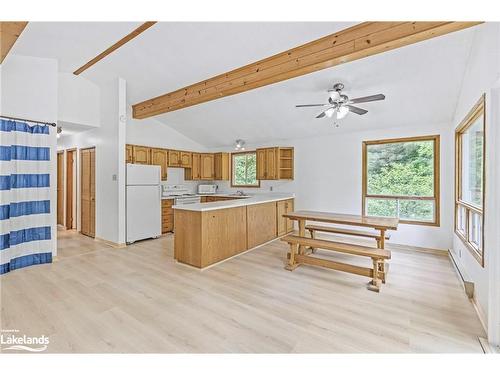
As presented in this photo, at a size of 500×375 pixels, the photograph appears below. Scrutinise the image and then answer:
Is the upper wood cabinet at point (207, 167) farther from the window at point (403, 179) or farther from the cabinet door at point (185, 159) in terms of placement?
the window at point (403, 179)

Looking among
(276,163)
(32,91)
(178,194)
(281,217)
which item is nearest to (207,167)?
(178,194)

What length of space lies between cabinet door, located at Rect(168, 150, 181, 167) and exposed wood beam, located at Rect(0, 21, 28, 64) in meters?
3.84

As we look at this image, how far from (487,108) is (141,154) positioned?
563cm

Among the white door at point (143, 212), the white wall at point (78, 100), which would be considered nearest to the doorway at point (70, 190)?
the white wall at point (78, 100)

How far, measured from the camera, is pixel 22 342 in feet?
6.16

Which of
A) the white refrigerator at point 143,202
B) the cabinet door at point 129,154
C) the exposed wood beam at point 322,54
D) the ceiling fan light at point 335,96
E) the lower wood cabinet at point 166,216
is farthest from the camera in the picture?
the lower wood cabinet at point 166,216

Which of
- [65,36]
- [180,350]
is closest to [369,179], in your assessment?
[180,350]

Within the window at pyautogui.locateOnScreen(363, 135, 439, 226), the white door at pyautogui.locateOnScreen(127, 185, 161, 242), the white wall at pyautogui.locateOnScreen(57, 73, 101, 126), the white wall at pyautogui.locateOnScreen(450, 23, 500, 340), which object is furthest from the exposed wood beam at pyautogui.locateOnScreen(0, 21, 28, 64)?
the window at pyautogui.locateOnScreen(363, 135, 439, 226)

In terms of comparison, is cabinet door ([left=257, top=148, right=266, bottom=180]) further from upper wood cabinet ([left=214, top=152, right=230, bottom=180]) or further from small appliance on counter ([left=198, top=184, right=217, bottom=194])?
small appliance on counter ([left=198, top=184, right=217, bottom=194])

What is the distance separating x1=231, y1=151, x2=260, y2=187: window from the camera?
22.0 ft

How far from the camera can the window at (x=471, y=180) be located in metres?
2.60

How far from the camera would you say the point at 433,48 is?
2.81 m
